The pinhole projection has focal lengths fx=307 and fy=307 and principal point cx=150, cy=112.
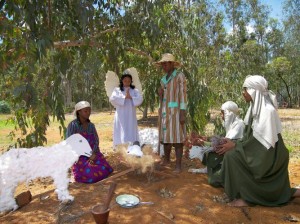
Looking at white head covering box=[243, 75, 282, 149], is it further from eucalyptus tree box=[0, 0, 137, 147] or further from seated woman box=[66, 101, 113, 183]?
seated woman box=[66, 101, 113, 183]

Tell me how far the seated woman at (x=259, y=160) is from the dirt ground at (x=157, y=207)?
14 centimetres

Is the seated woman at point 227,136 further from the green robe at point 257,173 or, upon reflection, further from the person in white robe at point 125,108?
the person in white robe at point 125,108

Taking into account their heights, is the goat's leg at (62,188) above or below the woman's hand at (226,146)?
below

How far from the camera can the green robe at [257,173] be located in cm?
322

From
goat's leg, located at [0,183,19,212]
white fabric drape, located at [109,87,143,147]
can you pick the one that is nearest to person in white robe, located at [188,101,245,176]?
white fabric drape, located at [109,87,143,147]

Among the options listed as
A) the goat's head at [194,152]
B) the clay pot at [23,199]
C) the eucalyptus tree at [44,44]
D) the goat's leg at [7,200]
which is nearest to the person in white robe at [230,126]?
the goat's head at [194,152]

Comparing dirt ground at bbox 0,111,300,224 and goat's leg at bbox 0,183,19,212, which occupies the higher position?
goat's leg at bbox 0,183,19,212

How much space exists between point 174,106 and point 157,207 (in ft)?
5.09

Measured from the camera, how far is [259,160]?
3.22m

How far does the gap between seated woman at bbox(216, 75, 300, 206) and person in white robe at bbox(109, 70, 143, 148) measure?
159cm

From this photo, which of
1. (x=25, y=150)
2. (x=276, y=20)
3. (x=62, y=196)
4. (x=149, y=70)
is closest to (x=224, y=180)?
(x=62, y=196)

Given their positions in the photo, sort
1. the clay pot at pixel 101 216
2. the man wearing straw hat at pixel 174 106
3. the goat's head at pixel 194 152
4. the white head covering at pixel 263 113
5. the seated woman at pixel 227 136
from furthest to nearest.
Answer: the goat's head at pixel 194 152 < the man wearing straw hat at pixel 174 106 < the seated woman at pixel 227 136 < the white head covering at pixel 263 113 < the clay pot at pixel 101 216

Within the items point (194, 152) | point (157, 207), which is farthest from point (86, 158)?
point (194, 152)

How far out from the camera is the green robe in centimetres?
322
